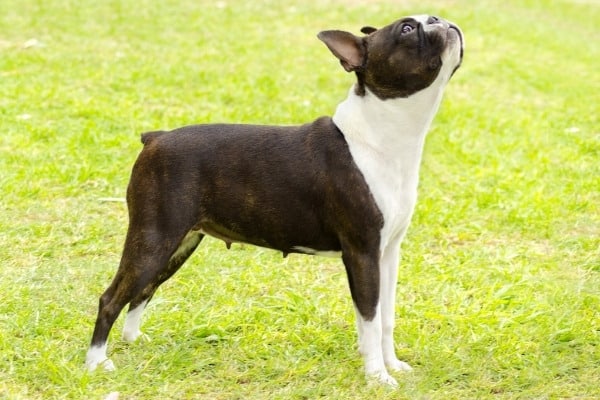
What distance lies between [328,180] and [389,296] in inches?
26.2

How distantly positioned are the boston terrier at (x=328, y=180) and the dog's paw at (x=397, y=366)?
0.19 feet

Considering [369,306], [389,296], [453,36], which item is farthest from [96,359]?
[453,36]

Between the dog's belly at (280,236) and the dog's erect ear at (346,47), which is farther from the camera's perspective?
the dog's belly at (280,236)

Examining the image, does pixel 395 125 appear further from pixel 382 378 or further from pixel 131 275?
pixel 131 275

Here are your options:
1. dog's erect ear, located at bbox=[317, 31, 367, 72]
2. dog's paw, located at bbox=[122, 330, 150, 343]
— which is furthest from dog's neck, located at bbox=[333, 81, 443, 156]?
dog's paw, located at bbox=[122, 330, 150, 343]

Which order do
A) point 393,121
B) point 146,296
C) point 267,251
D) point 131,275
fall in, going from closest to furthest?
point 393,121 < point 131,275 < point 146,296 < point 267,251

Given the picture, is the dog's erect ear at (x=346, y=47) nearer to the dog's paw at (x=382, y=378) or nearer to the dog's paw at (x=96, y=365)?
the dog's paw at (x=382, y=378)

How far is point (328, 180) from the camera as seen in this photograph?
15.1ft

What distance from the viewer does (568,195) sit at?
7773 millimetres

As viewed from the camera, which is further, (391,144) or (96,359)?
(96,359)

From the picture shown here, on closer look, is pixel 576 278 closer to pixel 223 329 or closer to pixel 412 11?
pixel 223 329

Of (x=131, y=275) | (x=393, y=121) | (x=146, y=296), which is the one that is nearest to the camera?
(x=393, y=121)

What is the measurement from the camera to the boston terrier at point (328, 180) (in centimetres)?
450

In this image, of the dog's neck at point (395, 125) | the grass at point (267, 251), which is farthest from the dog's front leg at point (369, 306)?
the dog's neck at point (395, 125)
